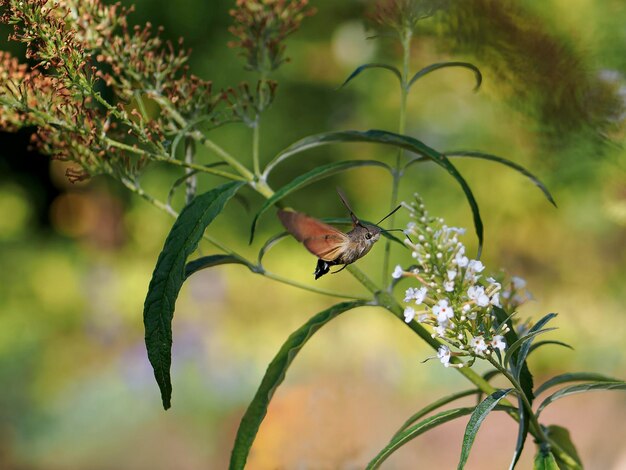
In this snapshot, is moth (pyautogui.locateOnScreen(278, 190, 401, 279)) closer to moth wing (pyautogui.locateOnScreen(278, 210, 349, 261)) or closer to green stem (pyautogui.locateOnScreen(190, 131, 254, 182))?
moth wing (pyautogui.locateOnScreen(278, 210, 349, 261))

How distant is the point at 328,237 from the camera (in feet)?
2.25

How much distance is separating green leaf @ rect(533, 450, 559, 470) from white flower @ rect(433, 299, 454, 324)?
194 mm

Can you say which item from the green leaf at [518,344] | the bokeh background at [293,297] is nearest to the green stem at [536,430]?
the green leaf at [518,344]

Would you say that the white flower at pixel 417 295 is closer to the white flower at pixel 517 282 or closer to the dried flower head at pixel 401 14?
the white flower at pixel 517 282

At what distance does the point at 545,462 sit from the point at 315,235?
12.3 inches

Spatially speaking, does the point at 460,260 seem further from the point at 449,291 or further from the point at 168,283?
the point at 168,283

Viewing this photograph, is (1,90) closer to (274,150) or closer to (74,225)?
(274,150)

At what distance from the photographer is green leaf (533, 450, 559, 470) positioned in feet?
2.43

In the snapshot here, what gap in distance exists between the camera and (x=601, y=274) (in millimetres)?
3365

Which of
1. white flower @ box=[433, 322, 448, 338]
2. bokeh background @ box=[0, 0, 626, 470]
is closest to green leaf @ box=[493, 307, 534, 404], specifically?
white flower @ box=[433, 322, 448, 338]

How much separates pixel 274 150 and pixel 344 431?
8.16ft

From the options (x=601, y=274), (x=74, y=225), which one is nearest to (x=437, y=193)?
(x=601, y=274)

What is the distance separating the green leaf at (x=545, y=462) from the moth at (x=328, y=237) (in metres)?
0.26

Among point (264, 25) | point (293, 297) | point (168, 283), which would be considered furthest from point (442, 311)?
point (293, 297)
